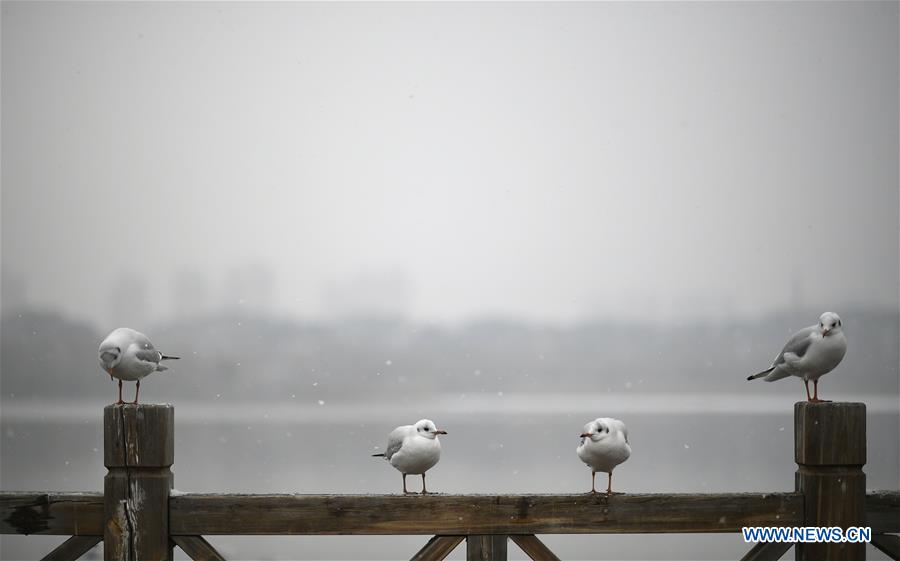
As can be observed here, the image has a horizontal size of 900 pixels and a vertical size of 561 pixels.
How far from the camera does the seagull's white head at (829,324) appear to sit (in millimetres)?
4613

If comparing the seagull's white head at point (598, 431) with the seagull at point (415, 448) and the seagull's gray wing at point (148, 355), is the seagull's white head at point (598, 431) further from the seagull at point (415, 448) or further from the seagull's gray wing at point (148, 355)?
the seagull's gray wing at point (148, 355)

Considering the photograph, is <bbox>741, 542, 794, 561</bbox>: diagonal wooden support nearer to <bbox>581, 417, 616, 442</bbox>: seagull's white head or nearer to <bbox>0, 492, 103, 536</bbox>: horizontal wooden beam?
<bbox>581, 417, 616, 442</bbox>: seagull's white head

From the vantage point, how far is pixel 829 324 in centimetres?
461

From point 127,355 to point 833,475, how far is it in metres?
3.14

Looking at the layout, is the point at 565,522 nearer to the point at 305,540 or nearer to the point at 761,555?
the point at 761,555

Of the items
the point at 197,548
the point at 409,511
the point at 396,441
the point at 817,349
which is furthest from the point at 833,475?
the point at 197,548

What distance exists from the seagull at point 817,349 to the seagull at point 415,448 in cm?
168

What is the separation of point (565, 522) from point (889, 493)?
1336 millimetres

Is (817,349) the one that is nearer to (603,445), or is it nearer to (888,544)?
(888,544)

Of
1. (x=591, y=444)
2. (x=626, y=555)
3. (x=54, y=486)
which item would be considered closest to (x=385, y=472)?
(x=626, y=555)

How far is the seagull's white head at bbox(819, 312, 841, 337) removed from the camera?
461cm

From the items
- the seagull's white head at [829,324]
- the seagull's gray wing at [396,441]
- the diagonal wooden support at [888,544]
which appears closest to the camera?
the diagonal wooden support at [888,544]

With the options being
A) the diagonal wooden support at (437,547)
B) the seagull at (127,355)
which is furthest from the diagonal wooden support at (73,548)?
the diagonal wooden support at (437,547)

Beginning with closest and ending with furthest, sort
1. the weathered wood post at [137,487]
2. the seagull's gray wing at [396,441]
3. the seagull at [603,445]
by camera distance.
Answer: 1. the weathered wood post at [137,487]
2. the seagull at [603,445]
3. the seagull's gray wing at [396,441]
